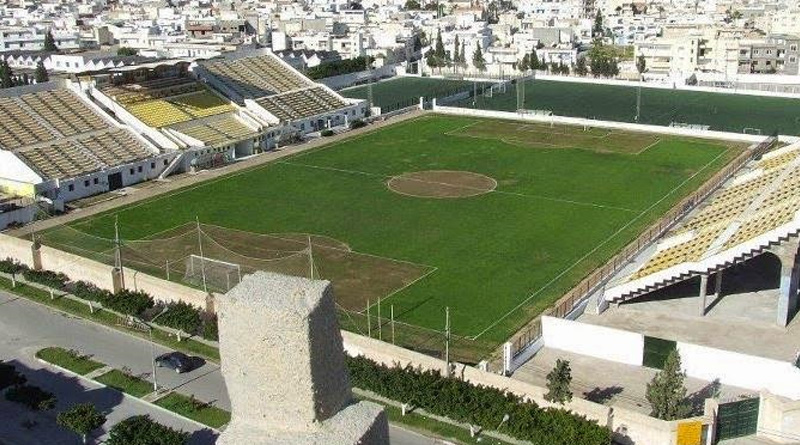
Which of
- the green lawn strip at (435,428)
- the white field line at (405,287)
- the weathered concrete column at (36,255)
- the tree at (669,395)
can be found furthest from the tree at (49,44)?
the tree at (669,395)

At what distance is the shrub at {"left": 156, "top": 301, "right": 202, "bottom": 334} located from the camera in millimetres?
31172

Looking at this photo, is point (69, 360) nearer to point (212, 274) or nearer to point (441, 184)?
point (212, 274)

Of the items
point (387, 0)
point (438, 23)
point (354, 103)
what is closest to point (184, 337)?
point (354, 103)

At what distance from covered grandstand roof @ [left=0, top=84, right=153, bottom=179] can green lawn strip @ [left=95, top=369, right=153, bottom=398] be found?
983 inches

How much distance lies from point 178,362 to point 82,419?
5.37 meters

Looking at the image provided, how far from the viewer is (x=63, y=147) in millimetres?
52844

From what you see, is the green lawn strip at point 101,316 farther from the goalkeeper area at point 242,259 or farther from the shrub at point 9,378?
the shrub at point 9,378

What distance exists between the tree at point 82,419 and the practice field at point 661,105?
5487 cm

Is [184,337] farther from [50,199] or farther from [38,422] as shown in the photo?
[50,199]

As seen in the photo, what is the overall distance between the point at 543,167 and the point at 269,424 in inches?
1885

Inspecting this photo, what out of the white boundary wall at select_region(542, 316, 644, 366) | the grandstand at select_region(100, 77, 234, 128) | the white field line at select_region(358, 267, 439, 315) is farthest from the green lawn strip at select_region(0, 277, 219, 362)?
the grandstand at select_region(100, 77, 234, 128)

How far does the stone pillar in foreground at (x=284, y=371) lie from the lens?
30.6 feet

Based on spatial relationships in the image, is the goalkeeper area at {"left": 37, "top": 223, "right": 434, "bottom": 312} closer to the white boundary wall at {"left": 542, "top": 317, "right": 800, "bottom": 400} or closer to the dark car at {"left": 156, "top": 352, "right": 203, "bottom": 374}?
the dark car at {"left": 156, "top": 352, "right": 203, "bottom": 374}

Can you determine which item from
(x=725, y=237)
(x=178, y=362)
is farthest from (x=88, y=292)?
(x=725, y=237)
